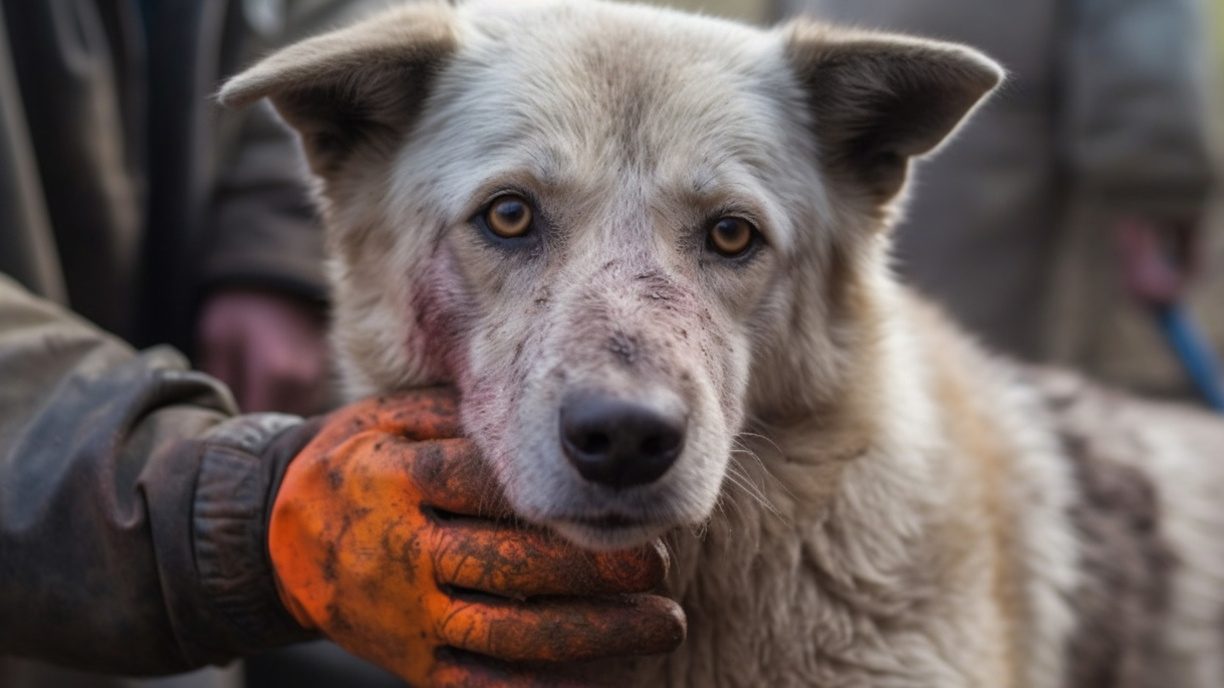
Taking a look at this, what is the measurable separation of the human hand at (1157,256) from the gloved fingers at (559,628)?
3349 millimetres

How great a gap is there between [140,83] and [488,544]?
236 centimetres

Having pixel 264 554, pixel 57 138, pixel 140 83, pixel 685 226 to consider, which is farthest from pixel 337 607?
pixel 140 83

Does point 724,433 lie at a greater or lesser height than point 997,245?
greater

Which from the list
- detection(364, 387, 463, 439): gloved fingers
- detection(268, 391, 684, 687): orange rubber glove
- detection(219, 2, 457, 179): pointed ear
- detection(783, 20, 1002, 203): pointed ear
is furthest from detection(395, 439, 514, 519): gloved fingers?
detection(783, 20, 1002, 203): pointed ear

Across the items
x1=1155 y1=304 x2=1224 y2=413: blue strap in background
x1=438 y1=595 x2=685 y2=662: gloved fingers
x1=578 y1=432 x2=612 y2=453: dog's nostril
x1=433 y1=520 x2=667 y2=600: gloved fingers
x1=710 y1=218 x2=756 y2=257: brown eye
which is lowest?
x1=1155 y1=304 x2=1224 y2=413: blue strap in background

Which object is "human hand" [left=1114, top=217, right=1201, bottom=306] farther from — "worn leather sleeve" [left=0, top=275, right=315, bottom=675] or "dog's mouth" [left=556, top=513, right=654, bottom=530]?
"worn leather sleeve" [left=0, top=275, right=315, bottom=675]

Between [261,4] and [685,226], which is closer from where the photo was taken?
[685,226]

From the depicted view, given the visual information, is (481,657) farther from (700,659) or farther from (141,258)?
(141,258)

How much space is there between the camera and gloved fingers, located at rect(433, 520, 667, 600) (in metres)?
1.98

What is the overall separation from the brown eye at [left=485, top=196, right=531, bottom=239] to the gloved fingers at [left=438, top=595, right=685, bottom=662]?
2.26ft

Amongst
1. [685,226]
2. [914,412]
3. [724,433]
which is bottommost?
[914,412]

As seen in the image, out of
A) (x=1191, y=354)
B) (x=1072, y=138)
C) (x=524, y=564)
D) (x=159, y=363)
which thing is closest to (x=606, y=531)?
(x=524, y=564)

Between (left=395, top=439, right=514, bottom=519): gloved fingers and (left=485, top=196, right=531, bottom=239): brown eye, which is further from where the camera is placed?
(left=485, top=196, right=531, bottom=239): brown eye

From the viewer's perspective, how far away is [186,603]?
2.15 metres
